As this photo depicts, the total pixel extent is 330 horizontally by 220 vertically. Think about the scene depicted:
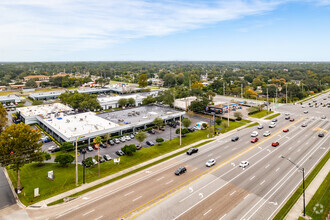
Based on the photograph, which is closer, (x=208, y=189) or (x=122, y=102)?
(x=208, y=189)

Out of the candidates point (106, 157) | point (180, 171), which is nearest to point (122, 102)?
point (106, 157)

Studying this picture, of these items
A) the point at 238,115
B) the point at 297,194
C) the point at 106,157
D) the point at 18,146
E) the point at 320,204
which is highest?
the point at 238,115

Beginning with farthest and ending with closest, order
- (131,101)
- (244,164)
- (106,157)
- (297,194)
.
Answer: (131,101) → (106,157) → (244,164) → (297,194)

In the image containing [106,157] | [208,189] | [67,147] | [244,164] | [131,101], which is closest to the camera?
[208,189]

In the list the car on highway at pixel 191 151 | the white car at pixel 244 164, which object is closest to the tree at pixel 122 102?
the car on highway at pixel 191 151

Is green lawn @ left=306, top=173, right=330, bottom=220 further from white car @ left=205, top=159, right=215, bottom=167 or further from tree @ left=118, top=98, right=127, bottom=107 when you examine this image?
tree @ left=118, top=98, right=127, bottom=107

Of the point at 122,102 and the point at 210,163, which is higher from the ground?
the point at 122,102

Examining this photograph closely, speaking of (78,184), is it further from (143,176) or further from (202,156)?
(202,156)

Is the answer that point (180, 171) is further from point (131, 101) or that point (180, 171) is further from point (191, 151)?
point (131, 101)

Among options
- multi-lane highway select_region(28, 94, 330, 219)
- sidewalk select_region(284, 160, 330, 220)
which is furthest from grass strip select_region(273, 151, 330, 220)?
multi-lane highway select_region(28, 94, 330, 219)
